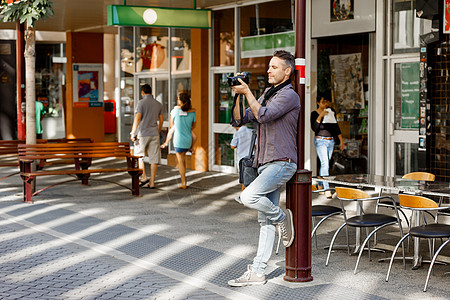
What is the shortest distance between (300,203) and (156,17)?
24.6ft

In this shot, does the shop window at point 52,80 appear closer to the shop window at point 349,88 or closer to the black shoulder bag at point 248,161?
the shop window at point 349,88

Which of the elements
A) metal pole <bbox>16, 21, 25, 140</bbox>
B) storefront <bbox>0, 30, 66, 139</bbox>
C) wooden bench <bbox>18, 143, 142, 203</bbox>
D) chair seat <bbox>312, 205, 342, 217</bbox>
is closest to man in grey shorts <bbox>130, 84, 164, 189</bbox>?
wooden bench <bbox>18, 143, 142, 203</bbox>

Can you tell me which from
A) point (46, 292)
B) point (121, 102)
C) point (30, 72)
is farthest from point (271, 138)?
point (121, 102)

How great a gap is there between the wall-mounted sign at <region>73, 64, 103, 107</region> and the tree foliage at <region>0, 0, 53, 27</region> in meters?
8.53

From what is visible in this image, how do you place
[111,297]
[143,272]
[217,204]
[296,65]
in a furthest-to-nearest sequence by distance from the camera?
[217,204] < [143,272] < [296,65] < [111,297]

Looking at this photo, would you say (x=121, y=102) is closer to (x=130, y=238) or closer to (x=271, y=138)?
(x=130, y=238)

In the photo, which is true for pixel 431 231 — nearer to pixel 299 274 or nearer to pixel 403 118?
pixel 299 274

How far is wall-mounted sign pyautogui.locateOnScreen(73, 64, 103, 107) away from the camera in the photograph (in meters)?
21.1

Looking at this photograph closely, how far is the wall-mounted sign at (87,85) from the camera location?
21.1 metres

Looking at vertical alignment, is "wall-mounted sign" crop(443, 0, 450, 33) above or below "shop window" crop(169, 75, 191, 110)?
above

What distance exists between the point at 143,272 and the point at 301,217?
1.60m

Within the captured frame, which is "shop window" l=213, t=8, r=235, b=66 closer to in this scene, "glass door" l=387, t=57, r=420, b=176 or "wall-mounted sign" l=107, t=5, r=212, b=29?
"wall-mounted sign" l=107, t=5, r=212, b=29

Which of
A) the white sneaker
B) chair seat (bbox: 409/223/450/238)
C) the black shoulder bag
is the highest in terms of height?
the black shoulder bag

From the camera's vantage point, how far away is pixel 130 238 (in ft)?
29.3
